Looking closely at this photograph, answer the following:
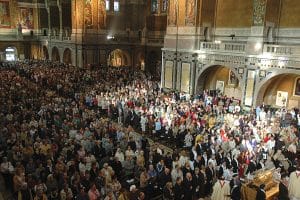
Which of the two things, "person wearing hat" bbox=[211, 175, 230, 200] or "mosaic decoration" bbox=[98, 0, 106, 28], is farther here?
"mosaic decoration" bbox=[98, 0, 106, 28]

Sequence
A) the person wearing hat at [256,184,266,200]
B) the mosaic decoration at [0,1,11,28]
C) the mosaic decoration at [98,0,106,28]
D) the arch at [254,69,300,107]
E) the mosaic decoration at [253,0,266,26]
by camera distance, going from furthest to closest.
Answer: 1. the mosaic decoration at [0,1,11,28]
2. the mosaic decoration at [98,0,106,28]
3. the mosaic decoration at [253,0,266,26]
4. the arch at [254,69,300,107]
5. the person wearing hat at [256,184,266,200]

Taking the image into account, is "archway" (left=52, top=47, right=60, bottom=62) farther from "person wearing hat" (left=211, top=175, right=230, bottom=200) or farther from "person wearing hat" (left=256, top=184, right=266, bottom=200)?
"person wearing hat" (left=256, top=184, right=266, bottom=200)

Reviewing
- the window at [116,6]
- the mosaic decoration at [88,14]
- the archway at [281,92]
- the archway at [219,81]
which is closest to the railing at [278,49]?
the archway at [281,92]

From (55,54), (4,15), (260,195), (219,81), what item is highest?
(4,15)

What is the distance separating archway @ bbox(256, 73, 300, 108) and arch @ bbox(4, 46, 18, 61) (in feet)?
133

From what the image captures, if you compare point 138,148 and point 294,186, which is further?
point 138,148

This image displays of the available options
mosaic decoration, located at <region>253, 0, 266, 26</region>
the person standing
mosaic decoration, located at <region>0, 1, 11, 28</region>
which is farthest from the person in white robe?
mosaic decoration, located at <region>0, 1, 11, 28</region>

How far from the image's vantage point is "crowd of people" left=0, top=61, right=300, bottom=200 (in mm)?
9672

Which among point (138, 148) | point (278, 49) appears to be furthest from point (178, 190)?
point (278, 49)

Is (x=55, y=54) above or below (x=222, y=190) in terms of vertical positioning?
above

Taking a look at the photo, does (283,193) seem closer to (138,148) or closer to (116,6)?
(138,148)

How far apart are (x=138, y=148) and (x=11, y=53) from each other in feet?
142

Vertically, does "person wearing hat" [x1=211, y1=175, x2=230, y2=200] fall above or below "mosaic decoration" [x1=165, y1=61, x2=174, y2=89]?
below

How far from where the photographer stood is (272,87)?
20.9m
